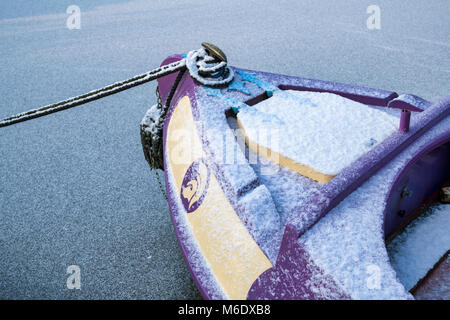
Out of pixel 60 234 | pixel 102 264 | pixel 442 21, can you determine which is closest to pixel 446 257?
pixel 102 264

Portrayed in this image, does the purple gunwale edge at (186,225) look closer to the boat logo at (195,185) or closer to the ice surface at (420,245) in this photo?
the boat logo at (195,185)

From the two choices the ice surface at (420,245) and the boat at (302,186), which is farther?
the ice surface at (420,245)

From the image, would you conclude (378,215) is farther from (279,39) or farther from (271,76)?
(279,39)

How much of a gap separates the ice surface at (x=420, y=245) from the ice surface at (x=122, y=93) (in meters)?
0.64

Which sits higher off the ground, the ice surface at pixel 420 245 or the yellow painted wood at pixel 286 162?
the yellow painted wood at pixel 286 162

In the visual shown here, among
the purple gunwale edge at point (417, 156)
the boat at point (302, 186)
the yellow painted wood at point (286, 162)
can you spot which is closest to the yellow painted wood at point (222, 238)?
the boat at point (302, 186)

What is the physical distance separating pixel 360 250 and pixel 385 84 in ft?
6.79

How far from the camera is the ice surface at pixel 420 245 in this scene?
990mm

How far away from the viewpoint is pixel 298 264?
2.69 feet

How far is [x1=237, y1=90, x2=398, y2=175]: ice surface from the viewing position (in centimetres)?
106

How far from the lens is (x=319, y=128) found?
3.86 ft
